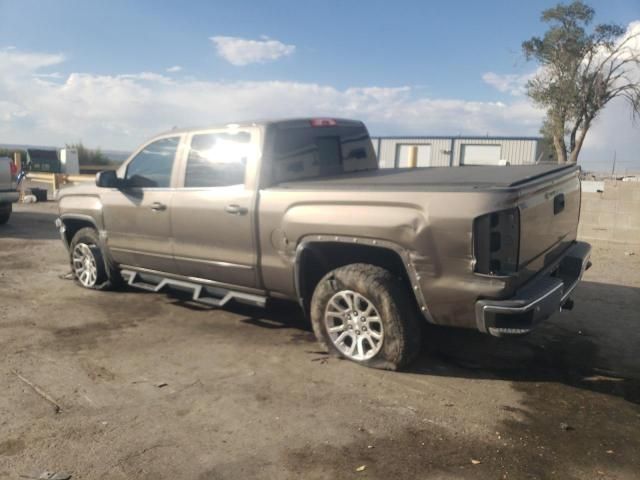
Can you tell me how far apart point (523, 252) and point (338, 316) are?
1.47m

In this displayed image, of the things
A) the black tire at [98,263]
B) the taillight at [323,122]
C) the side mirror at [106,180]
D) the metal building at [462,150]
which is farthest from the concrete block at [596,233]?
the metal building at [462,150]

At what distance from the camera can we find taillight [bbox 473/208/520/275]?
10.8 ft

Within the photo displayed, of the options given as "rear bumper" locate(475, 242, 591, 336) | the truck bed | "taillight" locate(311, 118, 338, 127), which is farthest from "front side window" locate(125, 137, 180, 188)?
"rear bumper" locate(475, 242, 591, 336)

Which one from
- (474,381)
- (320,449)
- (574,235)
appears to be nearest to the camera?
(320,449)

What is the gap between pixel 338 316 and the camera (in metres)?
4.20

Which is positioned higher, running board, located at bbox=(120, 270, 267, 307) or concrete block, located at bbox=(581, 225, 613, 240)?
concrete block, located at bbox=(581, 225, 613, 240)

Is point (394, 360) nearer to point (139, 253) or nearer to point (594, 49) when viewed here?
point (139, 253)

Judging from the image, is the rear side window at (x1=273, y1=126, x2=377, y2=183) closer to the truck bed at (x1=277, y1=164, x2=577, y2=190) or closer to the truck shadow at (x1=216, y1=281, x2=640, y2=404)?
the truck bed at (x1=277, y1=164, x2=577, y2=190)

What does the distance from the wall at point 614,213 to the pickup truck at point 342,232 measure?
543cm

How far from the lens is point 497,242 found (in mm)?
3324

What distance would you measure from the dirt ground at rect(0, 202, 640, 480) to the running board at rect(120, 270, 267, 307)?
1.02 feet

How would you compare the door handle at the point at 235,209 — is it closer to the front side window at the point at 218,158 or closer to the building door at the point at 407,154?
the front side window at the point at 218,158

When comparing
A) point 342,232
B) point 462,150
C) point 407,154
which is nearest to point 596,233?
point 342,232

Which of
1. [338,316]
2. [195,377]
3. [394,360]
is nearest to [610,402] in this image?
[394,360]
